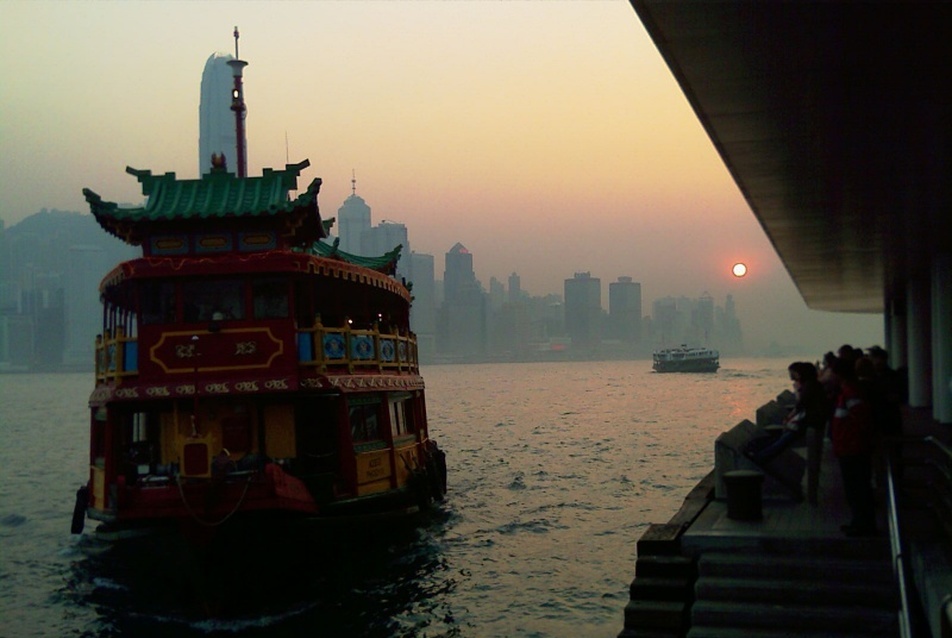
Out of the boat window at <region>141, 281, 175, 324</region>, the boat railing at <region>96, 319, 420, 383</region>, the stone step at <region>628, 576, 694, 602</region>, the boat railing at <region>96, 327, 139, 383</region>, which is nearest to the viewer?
the stone step at <region>628, 576, 694, 602</region>

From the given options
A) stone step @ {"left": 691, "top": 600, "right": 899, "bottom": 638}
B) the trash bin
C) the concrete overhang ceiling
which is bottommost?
stone step @ {"left": 691, "top": 600, "right": 899, "bottom": 638}

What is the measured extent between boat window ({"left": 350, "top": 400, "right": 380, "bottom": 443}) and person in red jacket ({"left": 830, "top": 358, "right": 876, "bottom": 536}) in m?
9.48

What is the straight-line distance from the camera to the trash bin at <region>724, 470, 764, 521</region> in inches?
420

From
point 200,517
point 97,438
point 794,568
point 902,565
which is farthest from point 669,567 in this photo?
point 97,438

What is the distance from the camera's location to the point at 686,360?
162750 millimetres

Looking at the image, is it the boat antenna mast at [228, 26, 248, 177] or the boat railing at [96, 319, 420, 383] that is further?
the boat antenna mast at [228, 26, 248, 177]

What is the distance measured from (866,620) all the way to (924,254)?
18489 mm

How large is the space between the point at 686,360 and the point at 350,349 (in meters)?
151

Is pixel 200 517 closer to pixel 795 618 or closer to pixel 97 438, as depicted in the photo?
pixel 97 438

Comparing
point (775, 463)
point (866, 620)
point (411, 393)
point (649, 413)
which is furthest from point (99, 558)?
point (649, 413)

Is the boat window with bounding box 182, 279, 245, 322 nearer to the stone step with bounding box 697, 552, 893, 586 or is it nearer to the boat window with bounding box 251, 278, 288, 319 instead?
the boat window with bounding box 251, 278, 288, 319

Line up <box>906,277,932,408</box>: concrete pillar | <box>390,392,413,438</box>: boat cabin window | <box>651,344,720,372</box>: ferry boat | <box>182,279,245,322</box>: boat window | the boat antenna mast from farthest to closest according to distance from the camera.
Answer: <box>651,344,720,372</box>: ferry boat < <box>906,277,932,408</box>: concrete pillar < the boat antenna mast < <box>390,392,413,438</box>: boat cabin window < <box>182,279,245,322</box>: boat window

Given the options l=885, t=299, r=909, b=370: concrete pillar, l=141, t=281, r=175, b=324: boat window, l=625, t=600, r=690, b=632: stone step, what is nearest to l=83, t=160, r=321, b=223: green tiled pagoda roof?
l=141, t=281, r=175, b=324: boat window

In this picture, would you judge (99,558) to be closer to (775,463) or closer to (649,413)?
(775,463)
